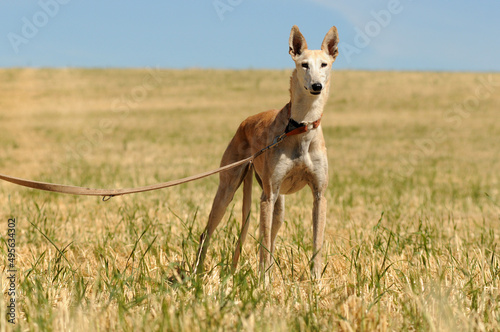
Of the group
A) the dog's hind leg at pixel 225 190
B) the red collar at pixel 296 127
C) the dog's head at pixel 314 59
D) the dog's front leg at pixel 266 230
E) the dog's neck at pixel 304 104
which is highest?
the dog's head at pixel 314 59

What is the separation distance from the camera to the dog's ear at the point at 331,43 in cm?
414

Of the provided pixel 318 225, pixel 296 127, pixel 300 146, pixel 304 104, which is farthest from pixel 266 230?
pixel 304 104

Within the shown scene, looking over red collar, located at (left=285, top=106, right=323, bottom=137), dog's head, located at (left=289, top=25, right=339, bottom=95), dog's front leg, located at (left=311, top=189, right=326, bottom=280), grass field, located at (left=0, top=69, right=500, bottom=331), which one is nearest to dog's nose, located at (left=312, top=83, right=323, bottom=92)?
dog's head, located at (left=289, top=25, right=339, bottom=95)

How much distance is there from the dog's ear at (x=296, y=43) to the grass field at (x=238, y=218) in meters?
1.71

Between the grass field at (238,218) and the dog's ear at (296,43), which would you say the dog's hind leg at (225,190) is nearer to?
the grass field at (238,218)

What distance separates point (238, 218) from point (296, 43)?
382cm

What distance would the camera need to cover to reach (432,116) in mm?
36312

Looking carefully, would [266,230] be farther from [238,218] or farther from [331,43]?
[238,218]

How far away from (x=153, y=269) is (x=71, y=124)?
107ft

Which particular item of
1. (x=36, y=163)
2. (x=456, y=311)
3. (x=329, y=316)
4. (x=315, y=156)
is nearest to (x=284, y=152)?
(x=315, y=156)

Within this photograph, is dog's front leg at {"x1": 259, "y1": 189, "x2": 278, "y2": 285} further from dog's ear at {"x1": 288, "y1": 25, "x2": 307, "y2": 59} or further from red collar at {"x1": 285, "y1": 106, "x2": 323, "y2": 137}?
dog's ear at {"x1": 288, "y1": 25, "x2": 307, "y2": 59}

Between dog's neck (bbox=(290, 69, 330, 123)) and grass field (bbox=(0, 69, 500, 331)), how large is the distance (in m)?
1.19

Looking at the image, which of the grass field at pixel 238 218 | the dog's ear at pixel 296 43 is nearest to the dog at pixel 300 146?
the dog's ear at pixel 296 43

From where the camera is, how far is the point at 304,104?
13.3 ft
